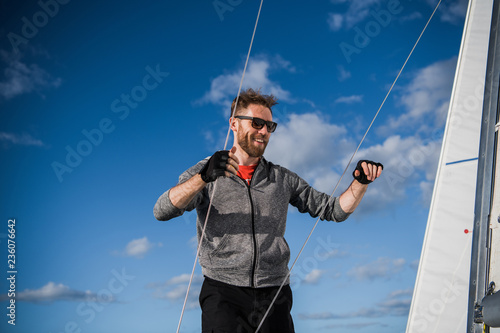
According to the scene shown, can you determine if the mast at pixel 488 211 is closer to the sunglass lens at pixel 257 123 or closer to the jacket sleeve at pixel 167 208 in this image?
the sunglass lens at pixel 257 123

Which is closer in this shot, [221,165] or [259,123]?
[221,165]

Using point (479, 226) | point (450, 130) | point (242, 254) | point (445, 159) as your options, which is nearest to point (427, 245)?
point (445, 159)

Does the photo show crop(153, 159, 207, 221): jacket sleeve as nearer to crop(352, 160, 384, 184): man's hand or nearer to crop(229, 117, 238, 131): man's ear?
crop(229, 117, 238, 131): man's ear

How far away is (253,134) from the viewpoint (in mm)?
2789

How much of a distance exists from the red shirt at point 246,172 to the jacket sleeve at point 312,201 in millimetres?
294

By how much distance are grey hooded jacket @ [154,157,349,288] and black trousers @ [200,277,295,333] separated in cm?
5

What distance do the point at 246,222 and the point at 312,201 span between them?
1.87 ft

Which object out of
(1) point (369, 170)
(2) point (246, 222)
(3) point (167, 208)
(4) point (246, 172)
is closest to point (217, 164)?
(3) point (167, 208)

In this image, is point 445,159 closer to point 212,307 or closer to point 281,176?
point 281,176

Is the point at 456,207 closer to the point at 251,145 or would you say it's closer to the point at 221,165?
the point at 251,145

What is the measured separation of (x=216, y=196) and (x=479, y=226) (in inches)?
Result: 59.3

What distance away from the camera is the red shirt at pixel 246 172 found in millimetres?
2787

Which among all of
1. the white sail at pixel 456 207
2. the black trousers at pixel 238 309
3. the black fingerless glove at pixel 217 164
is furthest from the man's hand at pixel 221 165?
the white sail at pixel 456 207

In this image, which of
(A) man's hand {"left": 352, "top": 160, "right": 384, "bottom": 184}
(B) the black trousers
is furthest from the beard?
(B) the black trousers
